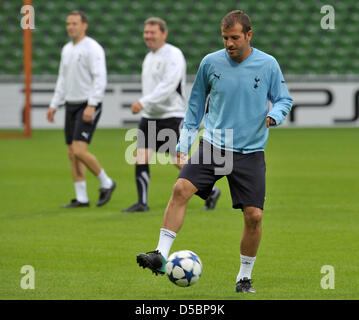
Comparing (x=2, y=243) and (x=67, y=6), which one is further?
(x=67, y=6)

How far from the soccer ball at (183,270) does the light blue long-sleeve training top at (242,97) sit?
0.86 m

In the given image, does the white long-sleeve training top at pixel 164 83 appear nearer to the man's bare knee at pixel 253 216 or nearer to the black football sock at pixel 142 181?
the black football sock at pixel 142 181

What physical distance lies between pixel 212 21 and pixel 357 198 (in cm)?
1375

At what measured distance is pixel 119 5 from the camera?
23.3 meters

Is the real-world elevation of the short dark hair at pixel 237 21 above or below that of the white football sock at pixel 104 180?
above

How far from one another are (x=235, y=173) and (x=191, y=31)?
18.1 metres

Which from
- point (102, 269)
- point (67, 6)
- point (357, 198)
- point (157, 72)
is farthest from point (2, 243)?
point (67, 6)

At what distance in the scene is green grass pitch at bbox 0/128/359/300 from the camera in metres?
6.08

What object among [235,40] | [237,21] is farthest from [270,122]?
[237,21]

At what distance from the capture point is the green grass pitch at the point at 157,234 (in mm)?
6078

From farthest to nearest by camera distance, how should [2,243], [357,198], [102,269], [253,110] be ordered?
[357,198], [2,243], [102,269], [253,110]

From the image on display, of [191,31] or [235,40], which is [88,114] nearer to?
[235,40]

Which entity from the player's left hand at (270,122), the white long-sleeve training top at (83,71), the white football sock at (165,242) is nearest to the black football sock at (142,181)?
the white long-sleeve training top at (83,71)
